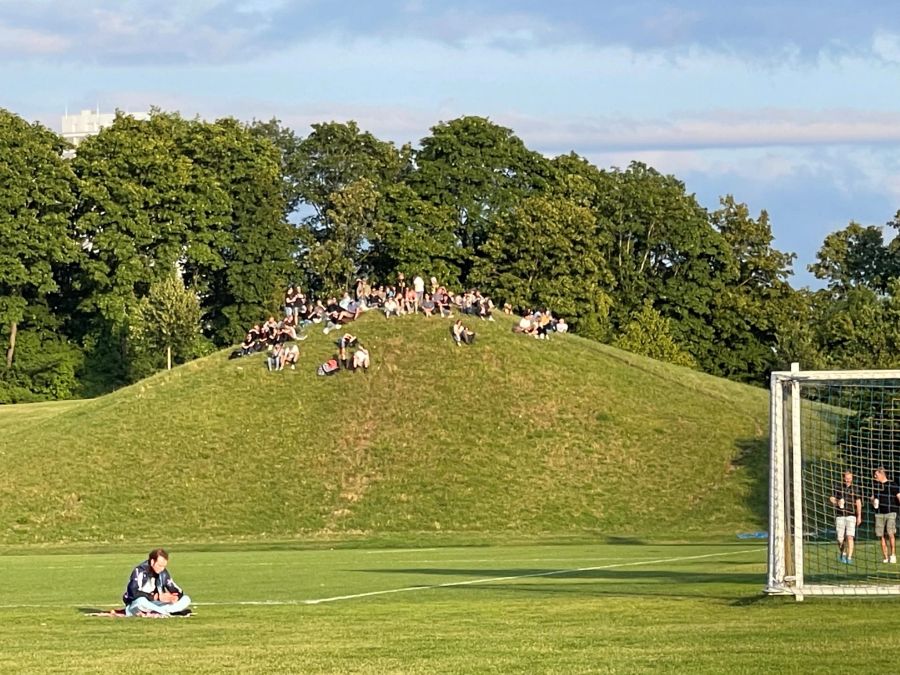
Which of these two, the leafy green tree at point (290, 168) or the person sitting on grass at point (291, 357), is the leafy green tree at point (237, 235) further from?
the person sitting on grass at point (291, 357)

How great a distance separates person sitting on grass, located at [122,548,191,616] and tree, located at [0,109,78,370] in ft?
245

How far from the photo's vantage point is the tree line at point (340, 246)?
322ft

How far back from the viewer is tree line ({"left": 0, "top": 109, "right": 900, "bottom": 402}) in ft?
322

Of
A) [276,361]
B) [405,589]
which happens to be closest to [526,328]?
[276,361]

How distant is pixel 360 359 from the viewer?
233ft

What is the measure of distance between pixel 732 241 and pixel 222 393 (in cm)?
5005

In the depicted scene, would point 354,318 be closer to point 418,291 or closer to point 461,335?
point 418,291

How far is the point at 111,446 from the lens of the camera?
66.6 meters

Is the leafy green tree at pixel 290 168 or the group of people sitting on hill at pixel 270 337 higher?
the leafy green tree at pixel 290 168

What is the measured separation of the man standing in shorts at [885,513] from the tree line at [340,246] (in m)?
54.9

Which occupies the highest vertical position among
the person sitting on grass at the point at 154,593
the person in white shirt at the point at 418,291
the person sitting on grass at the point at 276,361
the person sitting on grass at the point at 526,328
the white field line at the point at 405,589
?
the person in white shirt at the point at 418,291

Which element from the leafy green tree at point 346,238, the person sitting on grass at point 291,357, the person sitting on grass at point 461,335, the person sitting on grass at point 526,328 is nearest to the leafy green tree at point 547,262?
the leafy green tree at point 346,238

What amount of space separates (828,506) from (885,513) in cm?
596

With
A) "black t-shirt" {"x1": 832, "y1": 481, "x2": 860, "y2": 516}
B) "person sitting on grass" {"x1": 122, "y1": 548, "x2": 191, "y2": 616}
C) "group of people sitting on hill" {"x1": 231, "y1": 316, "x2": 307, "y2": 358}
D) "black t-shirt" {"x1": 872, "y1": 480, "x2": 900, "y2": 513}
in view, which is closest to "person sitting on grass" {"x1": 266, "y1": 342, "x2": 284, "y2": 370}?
"group of people sitting on hill" {"x1": 231, "y1": 316, "x2": 307, "y2": 358}
